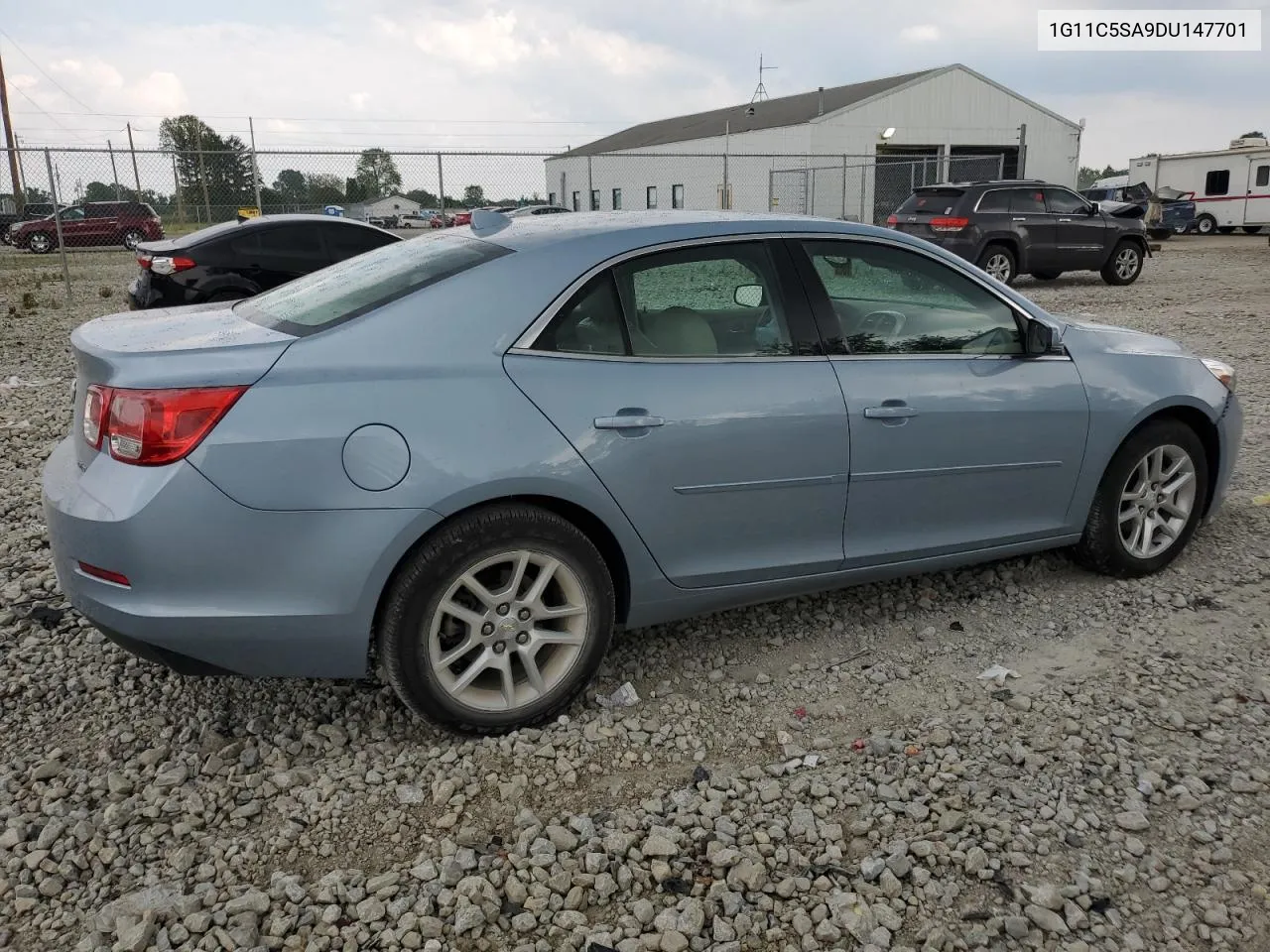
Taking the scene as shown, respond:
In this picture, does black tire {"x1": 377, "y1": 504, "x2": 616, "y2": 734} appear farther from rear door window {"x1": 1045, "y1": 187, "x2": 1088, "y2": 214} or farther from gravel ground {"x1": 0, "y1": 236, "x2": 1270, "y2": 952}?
rear door window {"x1": 1045, "y1": 187, "x2": 1088, "y2": 214}

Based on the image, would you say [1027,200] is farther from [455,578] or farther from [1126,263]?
[455,578]

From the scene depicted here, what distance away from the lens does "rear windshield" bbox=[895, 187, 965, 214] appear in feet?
51.5

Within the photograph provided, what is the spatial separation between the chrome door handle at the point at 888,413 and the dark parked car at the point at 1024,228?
1276cm

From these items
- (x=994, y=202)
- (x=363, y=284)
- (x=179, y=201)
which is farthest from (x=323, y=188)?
(x=363, y=284)

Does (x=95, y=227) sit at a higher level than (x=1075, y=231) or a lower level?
higher

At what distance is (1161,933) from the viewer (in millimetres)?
2328

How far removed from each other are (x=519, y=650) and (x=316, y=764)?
698 mm

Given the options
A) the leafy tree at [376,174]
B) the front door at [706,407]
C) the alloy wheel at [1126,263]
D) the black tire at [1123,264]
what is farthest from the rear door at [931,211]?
the front door at [706,407]

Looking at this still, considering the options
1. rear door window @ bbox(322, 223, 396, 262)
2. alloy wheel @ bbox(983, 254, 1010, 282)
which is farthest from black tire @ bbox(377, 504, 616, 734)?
alloy wheel @ bbox(983, 254, 1010, 282)

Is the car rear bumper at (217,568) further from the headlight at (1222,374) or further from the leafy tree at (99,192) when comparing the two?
the leafy tree at (99,192)

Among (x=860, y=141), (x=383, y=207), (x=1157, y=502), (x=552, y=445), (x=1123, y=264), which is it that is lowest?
(x=1157, y=502)

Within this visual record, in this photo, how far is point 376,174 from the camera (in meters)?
17.7

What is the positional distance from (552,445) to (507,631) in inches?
22.9

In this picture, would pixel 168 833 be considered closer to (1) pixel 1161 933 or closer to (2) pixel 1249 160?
(1) pixel 1161 933
